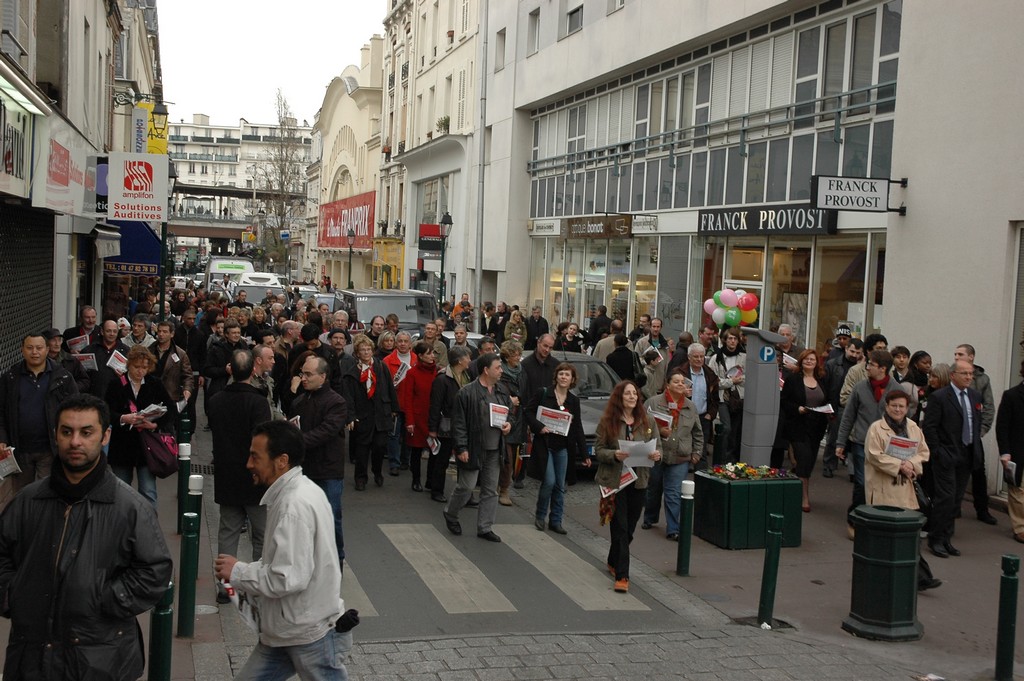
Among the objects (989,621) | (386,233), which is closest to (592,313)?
(989,621)

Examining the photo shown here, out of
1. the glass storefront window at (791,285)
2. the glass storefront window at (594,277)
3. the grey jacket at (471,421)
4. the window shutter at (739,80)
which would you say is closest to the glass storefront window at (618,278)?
the glass storefront window at (594,277)

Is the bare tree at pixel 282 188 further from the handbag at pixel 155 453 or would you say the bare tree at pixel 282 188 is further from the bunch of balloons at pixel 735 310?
the handbag at pixel 155 453

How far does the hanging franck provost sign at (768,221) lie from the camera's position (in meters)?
17.4

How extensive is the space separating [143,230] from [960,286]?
20.0m

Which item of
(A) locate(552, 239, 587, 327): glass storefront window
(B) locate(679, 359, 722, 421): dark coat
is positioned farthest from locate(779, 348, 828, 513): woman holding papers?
(A) locate(552, 239, 587, 327): glass storefront window

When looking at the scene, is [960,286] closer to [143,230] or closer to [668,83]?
[668,83]

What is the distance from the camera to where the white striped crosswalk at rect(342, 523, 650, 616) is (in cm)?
846

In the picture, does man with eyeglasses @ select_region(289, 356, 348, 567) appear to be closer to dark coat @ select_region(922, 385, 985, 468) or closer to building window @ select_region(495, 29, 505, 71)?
dark coat @ select_region(922, 385, 985, 468)

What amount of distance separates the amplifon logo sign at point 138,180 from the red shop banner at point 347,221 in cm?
4014

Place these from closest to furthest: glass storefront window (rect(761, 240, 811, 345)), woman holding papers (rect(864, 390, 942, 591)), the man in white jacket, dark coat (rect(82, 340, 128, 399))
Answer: the man in white jacket
woman holding papers (rect(864, 390, 942, 591))
dark coat (rect(82, 340, 128, 399))
glass storefront window (rect(761, 240, 811, 345))

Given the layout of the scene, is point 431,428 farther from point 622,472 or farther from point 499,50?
point 499,50

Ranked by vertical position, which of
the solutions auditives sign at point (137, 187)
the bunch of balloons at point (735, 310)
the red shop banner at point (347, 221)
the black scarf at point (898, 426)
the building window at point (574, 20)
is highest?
the building window at point (574, 20)

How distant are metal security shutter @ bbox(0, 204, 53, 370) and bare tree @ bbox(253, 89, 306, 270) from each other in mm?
68316

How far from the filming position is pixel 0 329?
12.5 m
